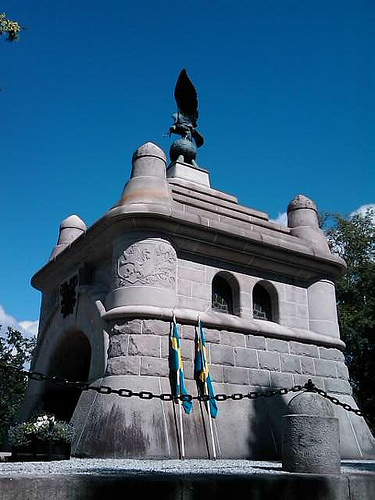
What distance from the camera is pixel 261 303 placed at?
1081 cm

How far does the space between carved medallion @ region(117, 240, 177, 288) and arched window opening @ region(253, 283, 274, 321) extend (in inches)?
88.2

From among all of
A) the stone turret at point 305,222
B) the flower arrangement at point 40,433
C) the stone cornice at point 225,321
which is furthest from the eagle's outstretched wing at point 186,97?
the flower arrangement at point 40,433

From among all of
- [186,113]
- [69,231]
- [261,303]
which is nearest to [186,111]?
[186,113]

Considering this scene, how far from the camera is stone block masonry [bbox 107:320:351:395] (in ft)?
27.6

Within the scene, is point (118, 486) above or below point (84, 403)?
below

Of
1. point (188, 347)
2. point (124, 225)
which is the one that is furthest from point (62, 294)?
point (188, 347)

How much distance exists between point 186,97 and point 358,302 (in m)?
14.5

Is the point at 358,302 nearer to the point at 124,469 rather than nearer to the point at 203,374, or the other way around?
the point at 203,374

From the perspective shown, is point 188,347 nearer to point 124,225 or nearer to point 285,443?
point 124,225

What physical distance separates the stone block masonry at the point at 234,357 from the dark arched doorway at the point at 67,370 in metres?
→ 2.58

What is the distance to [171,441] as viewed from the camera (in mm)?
7711

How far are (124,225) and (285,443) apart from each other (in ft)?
16.6

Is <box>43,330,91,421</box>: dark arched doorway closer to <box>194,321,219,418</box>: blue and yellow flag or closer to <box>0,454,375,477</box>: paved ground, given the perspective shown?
<box>194,321,219,418</box>: blue and yellow flag

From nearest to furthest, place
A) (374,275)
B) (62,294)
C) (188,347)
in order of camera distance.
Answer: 1. (188,347)
2. (62,294)
3. (374,275)
